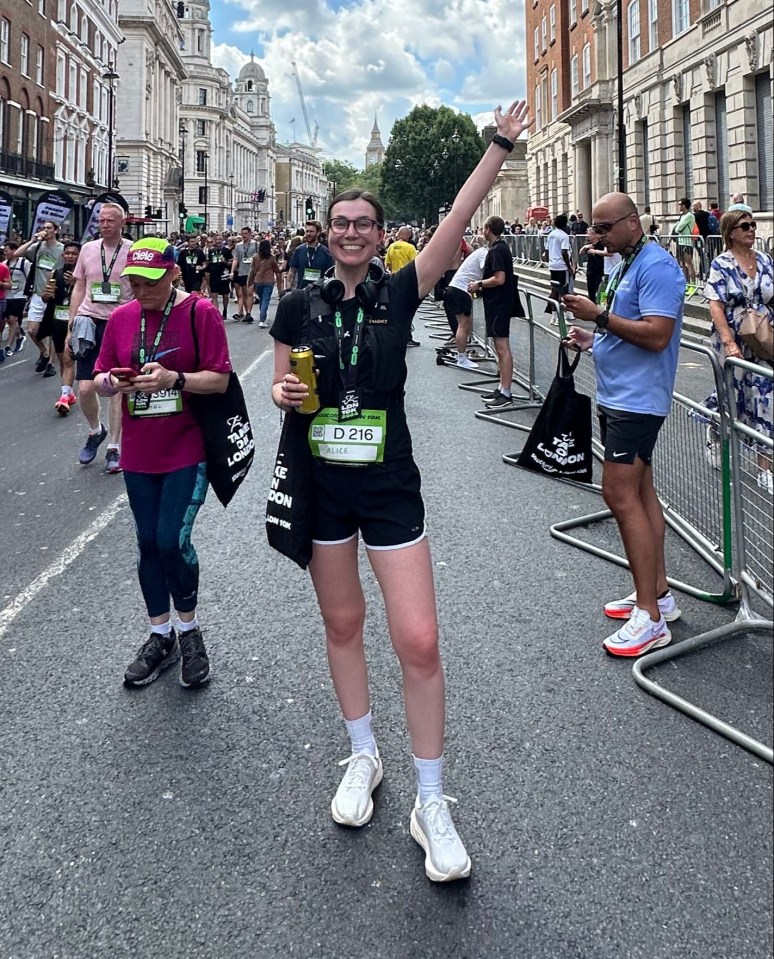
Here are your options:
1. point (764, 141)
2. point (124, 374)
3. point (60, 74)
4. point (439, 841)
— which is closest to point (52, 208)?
point (124, 374)

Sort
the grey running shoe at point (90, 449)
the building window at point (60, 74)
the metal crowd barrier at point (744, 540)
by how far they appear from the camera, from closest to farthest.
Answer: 1. the metal crowd barrier at point (744, 540)
2. the grey running shoe at point (90, 449)
3. the building window at point (60, 74)

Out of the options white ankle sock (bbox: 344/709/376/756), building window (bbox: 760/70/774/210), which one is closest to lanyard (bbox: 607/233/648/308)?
white ankle sock (bbox: 344/709/376/756)

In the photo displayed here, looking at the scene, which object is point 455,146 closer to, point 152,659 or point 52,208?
point 52,208

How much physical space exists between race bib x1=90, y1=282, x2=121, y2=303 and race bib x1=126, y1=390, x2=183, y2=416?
332cm

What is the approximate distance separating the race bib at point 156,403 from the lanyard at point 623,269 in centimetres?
209

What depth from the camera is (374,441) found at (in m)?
2.71

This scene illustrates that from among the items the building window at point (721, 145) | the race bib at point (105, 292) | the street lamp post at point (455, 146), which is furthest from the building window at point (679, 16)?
A: the street lamp post at point (455, 146)

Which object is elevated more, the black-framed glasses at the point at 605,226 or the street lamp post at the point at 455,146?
the street lamp post at the point at 455,146

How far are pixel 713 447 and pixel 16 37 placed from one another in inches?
1937

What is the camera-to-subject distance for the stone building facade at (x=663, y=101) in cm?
2512

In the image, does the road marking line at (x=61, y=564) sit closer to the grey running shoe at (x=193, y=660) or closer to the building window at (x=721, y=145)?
the grey running shoe at (x=193, y=660)

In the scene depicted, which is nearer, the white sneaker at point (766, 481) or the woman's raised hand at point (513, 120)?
the woman's raised hand at point (513, 120)

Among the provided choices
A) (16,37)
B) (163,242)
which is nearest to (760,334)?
(163,242)

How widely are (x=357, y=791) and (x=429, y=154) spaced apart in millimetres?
91770
